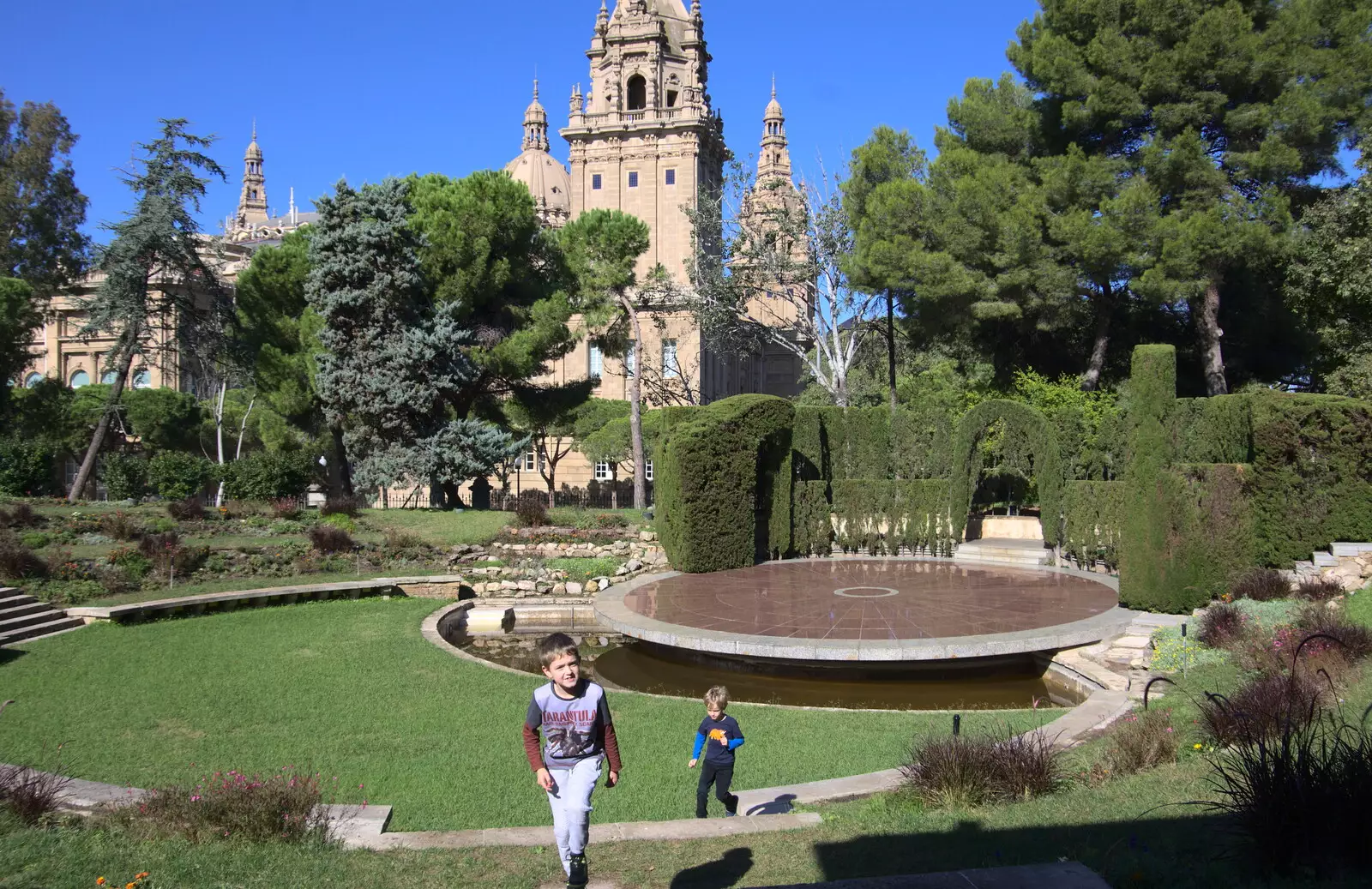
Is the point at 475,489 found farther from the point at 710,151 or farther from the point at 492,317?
the point at 710,151

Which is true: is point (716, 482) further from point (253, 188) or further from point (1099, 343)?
point (253, 188)

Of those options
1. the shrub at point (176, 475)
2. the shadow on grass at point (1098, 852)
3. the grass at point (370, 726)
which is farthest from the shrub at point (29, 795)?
the shrub at point (176, 475)

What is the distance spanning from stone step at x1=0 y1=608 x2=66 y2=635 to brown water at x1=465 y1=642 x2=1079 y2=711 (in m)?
→ 6.87

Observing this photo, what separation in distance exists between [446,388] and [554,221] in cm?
5187

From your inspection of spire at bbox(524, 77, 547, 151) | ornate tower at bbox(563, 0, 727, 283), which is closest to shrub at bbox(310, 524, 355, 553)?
ornate tower at bbox(563, 0, 727, 283)

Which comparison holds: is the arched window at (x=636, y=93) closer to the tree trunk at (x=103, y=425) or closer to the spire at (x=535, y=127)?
the spire at (x=535, y=127)

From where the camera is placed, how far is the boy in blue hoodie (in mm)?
6184

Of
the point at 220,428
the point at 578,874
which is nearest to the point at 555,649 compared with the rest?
the point at 578,874

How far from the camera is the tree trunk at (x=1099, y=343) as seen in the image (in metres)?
24.7

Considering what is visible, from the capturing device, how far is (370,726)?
8.70 m

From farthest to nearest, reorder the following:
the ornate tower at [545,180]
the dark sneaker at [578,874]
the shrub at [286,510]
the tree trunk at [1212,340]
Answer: the ornate tower at [545,180] → the tree trunk at [1212,340] → the shrub at [286,510] → the dark sneaker at [578,874]

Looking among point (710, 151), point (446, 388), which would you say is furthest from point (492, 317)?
point (710, 151)

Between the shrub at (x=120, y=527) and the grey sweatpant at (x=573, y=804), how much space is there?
16.6m

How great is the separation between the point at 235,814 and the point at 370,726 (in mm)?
3385
